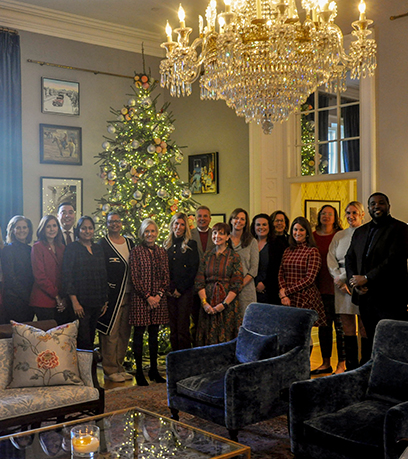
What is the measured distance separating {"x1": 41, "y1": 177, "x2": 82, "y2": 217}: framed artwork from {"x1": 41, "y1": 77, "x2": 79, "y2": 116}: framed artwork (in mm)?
897

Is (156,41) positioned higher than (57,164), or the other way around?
(156,41)

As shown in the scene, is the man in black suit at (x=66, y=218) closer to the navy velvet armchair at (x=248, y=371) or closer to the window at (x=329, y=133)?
the navy velvet armchair at (x=248, y=371)

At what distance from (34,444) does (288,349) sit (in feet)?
6.06

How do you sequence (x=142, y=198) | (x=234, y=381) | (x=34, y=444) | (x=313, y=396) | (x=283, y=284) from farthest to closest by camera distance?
A: 1. (x=142, y=198)
2. (x=283, y=284)
3. (x=234, y=381)
4. (x=313, y=396)
5. (x=34, y=444)

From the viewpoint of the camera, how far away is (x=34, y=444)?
2658mm

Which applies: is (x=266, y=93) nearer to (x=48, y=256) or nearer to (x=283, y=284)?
(x=283, y=284)

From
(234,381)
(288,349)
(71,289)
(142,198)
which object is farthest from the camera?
(142,198)

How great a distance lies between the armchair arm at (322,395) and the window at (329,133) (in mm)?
3766

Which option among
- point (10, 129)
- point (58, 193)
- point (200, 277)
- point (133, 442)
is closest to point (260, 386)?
point (133, 442)

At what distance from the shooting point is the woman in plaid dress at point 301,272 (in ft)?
17.0

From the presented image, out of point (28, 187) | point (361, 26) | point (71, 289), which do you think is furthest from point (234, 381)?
point (28, 187)

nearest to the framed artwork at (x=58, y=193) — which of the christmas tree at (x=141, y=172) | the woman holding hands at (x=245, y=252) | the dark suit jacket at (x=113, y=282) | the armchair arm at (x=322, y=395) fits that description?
the christmas tree at (x=141, y=172)

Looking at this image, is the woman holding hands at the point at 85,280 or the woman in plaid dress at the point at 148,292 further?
the woman in plaid dress at the point at 148,292

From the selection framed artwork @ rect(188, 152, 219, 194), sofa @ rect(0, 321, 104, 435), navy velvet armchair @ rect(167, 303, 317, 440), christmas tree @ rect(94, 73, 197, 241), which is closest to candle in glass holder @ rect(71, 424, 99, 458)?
sofa @ rect(0, 321, 104, 435)
